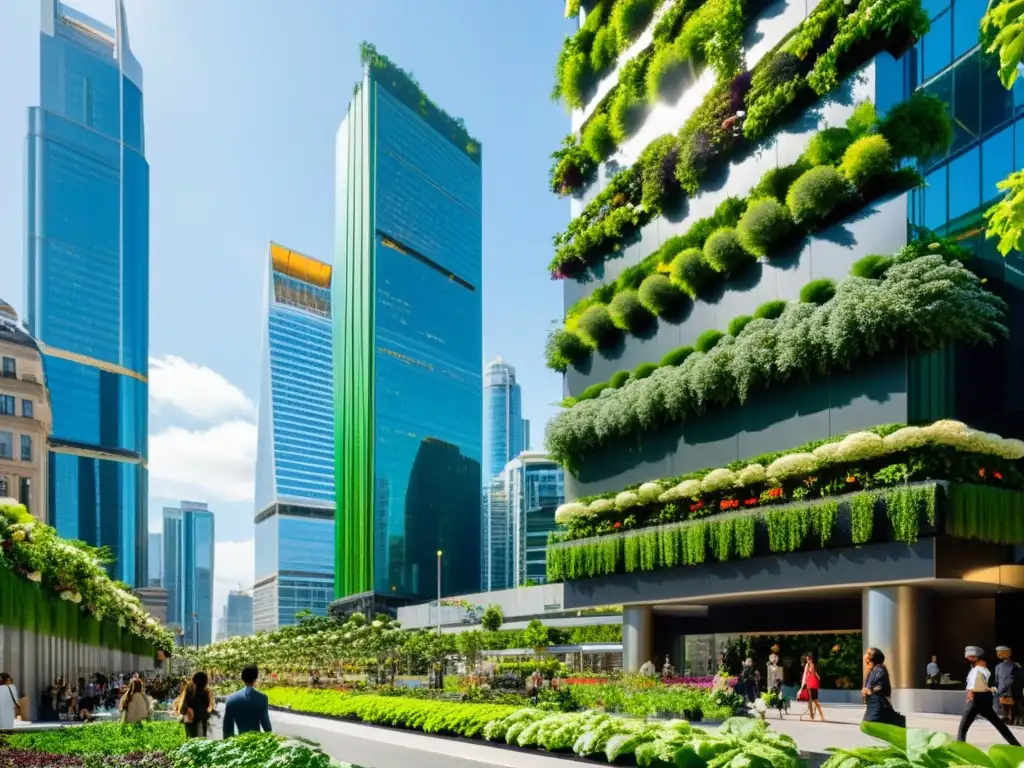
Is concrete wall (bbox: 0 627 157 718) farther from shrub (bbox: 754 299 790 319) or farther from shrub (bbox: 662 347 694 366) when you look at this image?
shrub (bbox: 754 299 790 319)

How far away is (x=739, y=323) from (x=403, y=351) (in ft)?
391

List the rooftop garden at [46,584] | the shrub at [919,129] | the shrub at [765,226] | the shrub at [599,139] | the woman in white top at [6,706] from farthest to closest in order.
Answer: the shrub at [599,139], the shrub at [765,226], the shrub at [919,129], the rooftop garden at [46,584], the woman in white top at [6,706]

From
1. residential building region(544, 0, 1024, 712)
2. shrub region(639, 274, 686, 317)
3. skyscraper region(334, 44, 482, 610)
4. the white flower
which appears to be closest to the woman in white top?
residential building region(544, 0, 1024, 712)

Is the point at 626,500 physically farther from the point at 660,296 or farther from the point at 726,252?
the point at 726,252

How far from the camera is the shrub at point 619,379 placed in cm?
3538

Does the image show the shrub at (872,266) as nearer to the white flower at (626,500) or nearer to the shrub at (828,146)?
the shrub at (828,146)

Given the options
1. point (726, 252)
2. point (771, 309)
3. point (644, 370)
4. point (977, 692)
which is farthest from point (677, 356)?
point (977, 692)

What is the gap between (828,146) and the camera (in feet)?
Answer: 88.4

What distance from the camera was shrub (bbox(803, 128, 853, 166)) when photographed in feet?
87.1

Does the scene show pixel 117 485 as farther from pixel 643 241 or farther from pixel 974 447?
pixel 974 447

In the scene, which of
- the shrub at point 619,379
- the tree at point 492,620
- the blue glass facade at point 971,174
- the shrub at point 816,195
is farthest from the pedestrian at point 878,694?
the tree at point 492,620

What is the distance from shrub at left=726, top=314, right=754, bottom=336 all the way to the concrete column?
11076 millimetres

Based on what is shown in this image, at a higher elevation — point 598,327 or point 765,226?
point 765,226

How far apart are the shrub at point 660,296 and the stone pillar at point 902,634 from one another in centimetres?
1173
